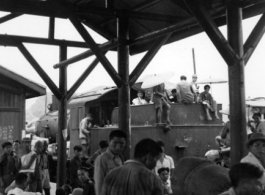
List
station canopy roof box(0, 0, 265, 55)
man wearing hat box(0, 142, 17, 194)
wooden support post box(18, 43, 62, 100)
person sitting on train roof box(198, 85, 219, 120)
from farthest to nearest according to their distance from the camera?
person sitting on train roof box(198, 85, 219, 120) → wooden support post box(18, 43, 62, 100) → man wearing hat box(0, 142, 17, 194) → station canopy roof box(0, 0, 265, 55)

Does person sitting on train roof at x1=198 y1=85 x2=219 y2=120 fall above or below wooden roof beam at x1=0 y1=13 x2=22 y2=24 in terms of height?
below

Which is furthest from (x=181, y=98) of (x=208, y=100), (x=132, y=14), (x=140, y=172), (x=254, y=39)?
(x=140, y=172)

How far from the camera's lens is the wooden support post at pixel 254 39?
596 centimetres

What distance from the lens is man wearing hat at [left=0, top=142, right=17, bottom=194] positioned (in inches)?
341

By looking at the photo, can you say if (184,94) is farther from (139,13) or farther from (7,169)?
(7,169)

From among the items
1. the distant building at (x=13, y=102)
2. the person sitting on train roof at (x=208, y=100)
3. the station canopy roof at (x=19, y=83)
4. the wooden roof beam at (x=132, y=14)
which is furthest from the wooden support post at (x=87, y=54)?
the person sitting on train roof at (x=208, y=100)

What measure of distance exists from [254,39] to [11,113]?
32.1 ft

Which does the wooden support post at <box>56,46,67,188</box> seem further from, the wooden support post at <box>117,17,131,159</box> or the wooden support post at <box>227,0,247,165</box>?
the wooden support post at <box>227,0,247,165</box>

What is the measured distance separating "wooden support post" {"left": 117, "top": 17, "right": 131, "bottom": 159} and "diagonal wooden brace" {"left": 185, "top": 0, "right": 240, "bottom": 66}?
2780 mm

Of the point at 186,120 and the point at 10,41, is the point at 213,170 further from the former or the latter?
the point at 186,120

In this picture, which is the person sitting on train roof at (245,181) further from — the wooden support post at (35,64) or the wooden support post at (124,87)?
the wooden support post at (35,64)

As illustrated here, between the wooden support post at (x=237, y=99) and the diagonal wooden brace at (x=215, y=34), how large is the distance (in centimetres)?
9

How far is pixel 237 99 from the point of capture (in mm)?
5867

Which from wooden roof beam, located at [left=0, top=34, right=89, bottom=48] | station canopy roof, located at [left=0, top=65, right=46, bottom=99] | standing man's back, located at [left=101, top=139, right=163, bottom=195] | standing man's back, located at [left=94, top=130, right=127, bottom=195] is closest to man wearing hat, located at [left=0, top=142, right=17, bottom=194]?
wooden roof beam, located at [left=0, top=34, right=89, bottom=48]
